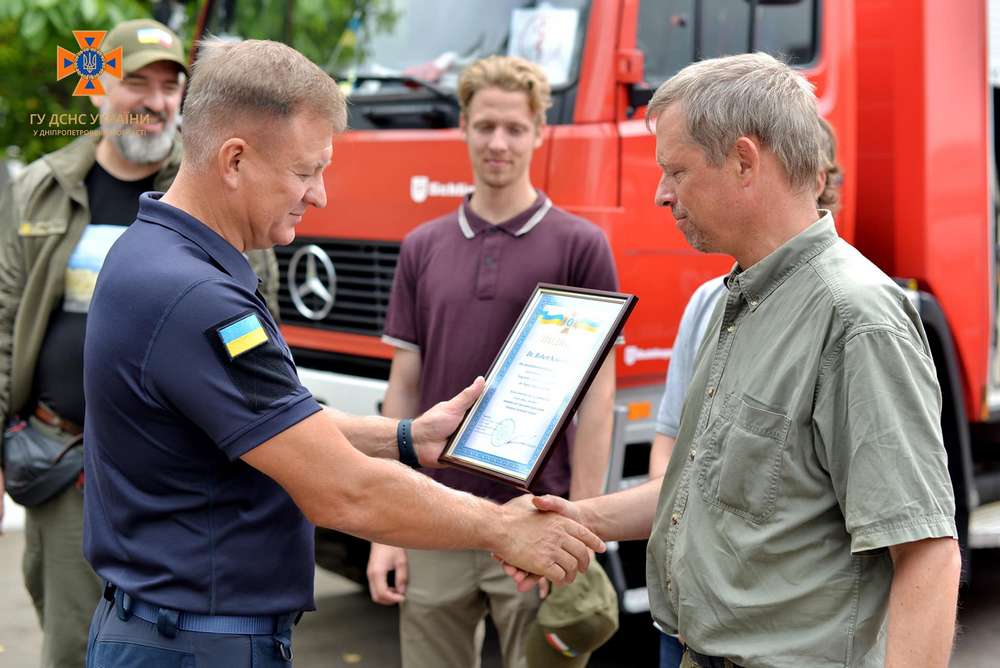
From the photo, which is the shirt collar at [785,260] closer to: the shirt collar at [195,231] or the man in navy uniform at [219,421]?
the man in navy uniform at [219,421]

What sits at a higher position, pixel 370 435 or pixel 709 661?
pixel 370 435

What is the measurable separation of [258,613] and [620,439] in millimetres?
2070

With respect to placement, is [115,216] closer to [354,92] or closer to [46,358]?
[46,358]

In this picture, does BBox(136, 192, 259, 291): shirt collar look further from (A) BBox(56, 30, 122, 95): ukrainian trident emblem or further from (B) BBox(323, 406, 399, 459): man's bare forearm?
(A) BBox(56, 30, 122, 95): ukrainian trident emblem

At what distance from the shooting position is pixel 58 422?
3332 millimetres

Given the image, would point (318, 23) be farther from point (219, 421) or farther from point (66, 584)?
point (219, 421)

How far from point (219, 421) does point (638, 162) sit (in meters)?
2.43

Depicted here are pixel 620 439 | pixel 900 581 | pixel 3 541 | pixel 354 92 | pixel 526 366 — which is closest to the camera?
pixel 900 581

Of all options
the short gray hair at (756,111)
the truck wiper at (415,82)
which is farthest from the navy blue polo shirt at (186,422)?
the truck wiper at (415,82)

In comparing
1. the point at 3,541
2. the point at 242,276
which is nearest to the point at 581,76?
the point at 242,276

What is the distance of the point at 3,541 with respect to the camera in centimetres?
655

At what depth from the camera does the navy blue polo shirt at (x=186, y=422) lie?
1.97 meters

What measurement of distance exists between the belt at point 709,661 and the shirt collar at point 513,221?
5.55ft

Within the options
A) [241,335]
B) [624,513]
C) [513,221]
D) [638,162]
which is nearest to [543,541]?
[624,513]
